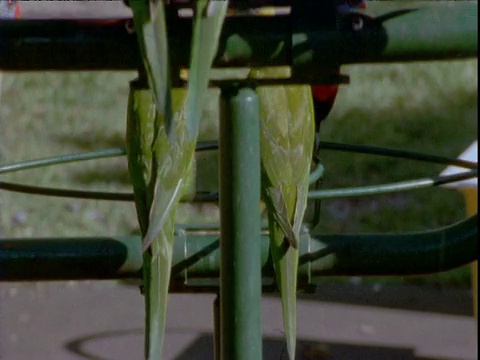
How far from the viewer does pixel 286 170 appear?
116 cm

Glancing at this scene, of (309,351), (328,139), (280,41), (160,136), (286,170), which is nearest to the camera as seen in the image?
(280,41)

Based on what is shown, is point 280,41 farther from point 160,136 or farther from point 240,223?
point 160,136

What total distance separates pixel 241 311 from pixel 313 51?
0.84 ft

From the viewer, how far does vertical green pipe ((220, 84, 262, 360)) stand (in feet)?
2.73

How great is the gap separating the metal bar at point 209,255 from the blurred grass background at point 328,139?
5.61 ft

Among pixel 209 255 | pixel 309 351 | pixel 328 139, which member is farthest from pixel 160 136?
pixel 328 139

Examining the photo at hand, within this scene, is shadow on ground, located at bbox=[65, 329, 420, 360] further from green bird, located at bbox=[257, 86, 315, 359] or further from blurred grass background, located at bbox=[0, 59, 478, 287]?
green bird, located at bbox=[257, 86, 315, 359]

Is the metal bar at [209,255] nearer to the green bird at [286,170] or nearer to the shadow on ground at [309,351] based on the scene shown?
the green bird at [286,170]

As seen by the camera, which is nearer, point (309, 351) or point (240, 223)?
point (240, 223)

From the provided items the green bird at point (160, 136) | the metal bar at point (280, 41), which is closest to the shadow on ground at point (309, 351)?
the green bird at point (160, 136)

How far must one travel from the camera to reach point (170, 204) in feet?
3.12

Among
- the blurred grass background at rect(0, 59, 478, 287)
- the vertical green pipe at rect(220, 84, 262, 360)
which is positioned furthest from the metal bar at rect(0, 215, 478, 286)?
the blurred grass background at rect(0, 59, 478, 287)

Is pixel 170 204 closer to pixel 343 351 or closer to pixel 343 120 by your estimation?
pixel 343 351

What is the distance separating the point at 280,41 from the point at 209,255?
1.25 feet
